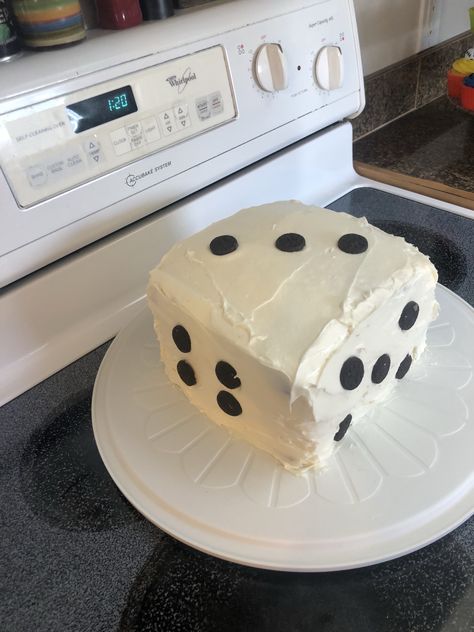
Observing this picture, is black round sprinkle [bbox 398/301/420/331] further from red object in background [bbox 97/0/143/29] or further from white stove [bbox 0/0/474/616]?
red object in background [bbox 97/0/143/29]

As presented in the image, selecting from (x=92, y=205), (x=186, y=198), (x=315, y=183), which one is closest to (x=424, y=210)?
(x=315, y=183)

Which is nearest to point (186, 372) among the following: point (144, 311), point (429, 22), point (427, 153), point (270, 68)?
point (144, 311)

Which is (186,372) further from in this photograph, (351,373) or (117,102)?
(117,102)

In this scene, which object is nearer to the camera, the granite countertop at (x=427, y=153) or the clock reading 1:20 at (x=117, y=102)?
the clock reading 1:20 at (x=117, y=102)

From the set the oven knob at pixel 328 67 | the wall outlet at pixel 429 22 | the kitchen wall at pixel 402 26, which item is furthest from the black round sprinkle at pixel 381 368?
the wall outlet at pixel 429 22

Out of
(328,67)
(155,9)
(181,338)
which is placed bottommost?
(181,338)

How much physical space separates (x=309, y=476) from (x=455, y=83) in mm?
852

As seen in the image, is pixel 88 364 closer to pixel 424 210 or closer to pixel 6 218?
pixel 6 218

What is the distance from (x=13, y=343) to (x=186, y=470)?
23cm

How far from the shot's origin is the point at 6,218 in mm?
500

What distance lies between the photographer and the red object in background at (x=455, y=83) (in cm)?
100

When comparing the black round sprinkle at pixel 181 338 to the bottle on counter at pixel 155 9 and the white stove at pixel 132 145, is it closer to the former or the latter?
the white stove at pixel 132 145

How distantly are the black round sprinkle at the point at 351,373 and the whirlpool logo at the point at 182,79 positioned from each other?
1.09ft

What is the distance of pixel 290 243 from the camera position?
0.50 metres
